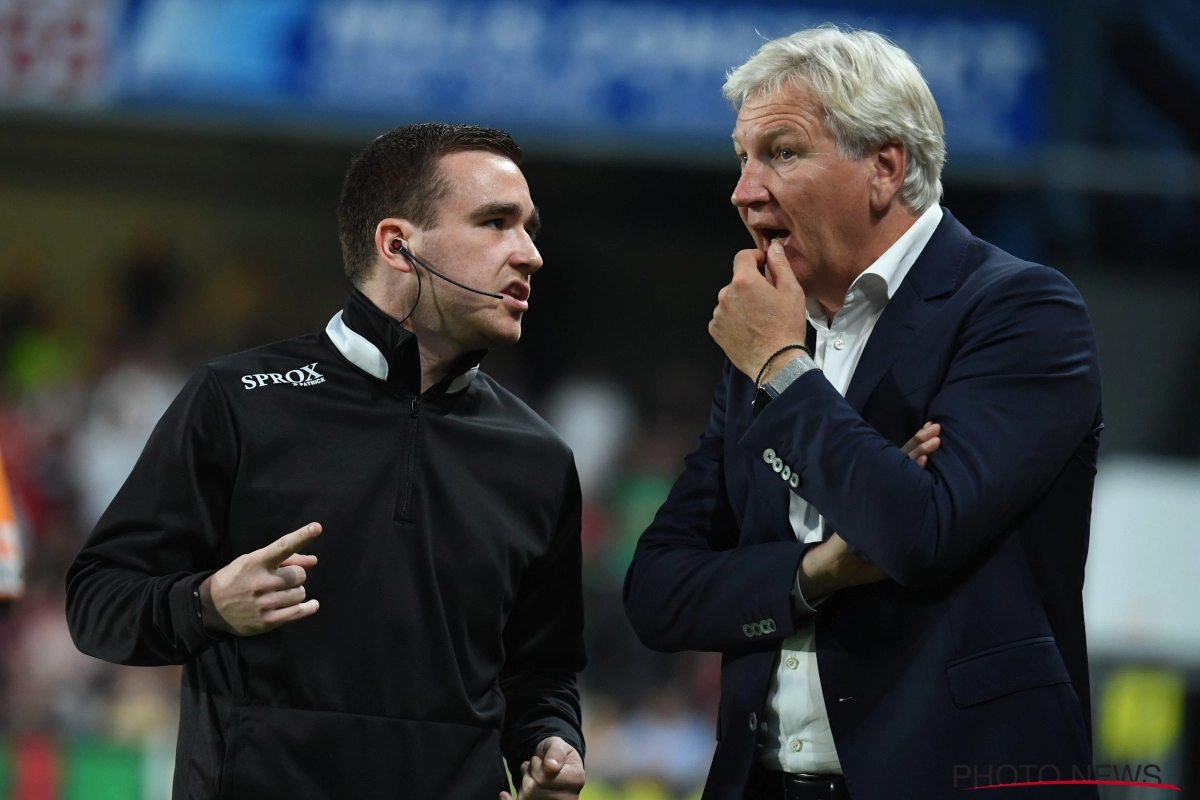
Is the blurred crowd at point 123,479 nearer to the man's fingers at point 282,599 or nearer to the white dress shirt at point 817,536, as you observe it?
the man's fingers at point 282,599

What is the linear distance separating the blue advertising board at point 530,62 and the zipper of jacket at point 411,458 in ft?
20.8

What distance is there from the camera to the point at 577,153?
9.23m

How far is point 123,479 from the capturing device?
8477 millimetres

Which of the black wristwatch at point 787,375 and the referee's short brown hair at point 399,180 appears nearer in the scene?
the black wristwatch at point 787,375

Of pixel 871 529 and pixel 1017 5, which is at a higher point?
pixel 1017 5

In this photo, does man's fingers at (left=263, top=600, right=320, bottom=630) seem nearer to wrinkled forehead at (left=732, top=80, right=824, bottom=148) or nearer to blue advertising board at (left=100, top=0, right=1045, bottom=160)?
wrinkled forehead at (left=732, top=80, right=824, bottom=148)

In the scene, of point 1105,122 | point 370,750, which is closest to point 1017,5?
point 1105,122

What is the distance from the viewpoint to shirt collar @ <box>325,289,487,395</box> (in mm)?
2754

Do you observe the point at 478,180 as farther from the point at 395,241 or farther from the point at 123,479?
the point at 123,479

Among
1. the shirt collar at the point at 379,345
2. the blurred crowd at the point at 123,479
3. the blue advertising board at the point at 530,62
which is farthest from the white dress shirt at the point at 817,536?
the blue advertising board at the point at 530,62

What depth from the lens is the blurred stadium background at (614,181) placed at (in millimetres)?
7469

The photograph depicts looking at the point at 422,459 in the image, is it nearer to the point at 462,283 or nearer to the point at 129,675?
the point at 462,283

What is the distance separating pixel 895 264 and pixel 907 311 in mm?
118

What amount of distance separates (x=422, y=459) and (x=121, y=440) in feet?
21.0
